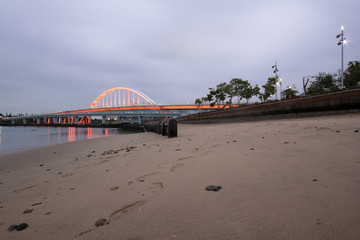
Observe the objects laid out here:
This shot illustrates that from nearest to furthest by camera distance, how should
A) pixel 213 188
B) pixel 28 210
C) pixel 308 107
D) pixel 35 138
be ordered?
pixel 213 188 < pixel 28 210 < pixel 308 107 < pixel 35 138

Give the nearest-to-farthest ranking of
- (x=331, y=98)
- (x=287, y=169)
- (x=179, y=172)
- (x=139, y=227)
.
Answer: (x=139, y=227)
(x=287, y=169)
(x=179, y=172)
(x=331, y=98)

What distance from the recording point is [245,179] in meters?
2.23

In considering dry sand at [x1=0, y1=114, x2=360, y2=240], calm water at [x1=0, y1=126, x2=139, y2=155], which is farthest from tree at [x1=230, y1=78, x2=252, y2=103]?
dry sand at [x1=0, y1=114, x2=360, y2=240]

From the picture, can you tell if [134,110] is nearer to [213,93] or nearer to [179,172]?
[213,93]

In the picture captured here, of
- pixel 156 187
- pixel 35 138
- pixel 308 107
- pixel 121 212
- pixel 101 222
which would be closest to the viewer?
pixel 101 222

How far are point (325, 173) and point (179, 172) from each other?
1.85 meters

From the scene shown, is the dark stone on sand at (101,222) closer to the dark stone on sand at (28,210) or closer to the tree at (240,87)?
the dark stone on sand at (28,210)

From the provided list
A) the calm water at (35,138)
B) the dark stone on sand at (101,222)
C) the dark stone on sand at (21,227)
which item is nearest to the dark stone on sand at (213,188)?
the dark stone on sand at (101,222)

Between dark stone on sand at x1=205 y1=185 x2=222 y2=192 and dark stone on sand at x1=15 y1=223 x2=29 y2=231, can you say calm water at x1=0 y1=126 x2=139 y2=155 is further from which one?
dark stone on sand at x1=205 y1=185 x2=222 y2=192

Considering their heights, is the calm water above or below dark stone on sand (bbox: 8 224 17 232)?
below

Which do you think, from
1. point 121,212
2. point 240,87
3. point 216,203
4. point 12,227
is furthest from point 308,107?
point 240,87

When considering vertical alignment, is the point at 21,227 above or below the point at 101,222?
below

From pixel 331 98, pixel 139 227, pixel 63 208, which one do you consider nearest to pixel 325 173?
pixel 139 227

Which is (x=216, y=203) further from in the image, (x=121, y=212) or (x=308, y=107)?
(x=308, y=107)
